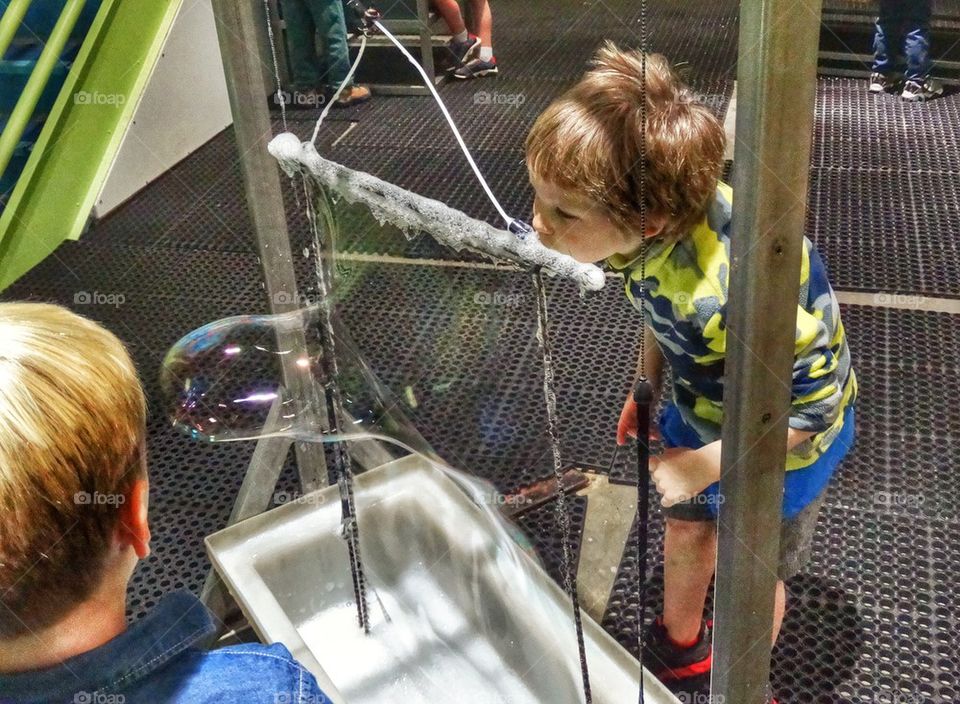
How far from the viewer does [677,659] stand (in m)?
1.20

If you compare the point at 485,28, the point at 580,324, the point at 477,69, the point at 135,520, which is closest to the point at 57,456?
the point at 135,520

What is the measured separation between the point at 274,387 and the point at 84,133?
1803mm

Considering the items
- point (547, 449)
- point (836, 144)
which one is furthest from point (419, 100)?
A: point (547, 449)

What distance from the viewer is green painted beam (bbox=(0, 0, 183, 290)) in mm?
2535

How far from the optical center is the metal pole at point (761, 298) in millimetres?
495

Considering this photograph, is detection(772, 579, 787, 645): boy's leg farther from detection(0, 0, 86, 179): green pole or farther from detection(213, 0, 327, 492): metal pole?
detection(0, 0, 86, 179): green pole

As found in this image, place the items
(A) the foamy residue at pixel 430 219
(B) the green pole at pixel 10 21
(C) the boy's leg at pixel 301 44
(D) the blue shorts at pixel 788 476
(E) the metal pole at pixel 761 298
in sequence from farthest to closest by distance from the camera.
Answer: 1. (C) the boy's leg at pixel 301 44
2. (B) the green pole at pixel 10 21
3. (D) the blue shorts at pixel 788 476
4. (A) the foamy residue at pixel 430 219
5. (E) the metal pole at pixel 761 298

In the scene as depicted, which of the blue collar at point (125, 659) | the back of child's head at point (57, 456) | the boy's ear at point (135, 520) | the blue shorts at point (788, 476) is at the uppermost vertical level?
the back of child's head at point (57, 456)

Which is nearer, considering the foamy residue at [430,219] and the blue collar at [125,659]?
the blue collar at [125,659]

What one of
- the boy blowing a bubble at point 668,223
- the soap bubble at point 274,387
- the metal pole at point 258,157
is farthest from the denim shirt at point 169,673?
the metal pole at point 258,157

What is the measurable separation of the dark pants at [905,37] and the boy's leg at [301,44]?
6.12 feet

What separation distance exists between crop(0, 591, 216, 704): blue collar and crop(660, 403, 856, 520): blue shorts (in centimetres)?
59

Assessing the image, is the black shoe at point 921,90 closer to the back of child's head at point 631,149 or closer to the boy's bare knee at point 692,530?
the boy's bare knee at point 692,530

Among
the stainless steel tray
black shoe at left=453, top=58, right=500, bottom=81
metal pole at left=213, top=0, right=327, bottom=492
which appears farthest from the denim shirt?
black shoe at left=453, top=58, right=500, bottom=81
